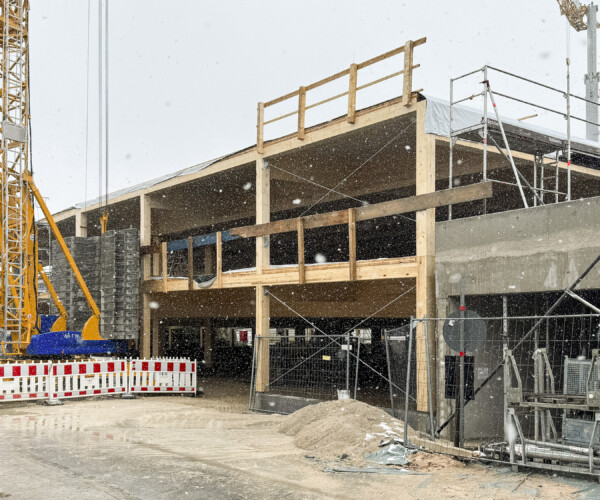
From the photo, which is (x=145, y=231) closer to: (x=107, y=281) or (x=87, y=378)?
(x=107, y=281)

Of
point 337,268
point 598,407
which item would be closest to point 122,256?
point 337,268

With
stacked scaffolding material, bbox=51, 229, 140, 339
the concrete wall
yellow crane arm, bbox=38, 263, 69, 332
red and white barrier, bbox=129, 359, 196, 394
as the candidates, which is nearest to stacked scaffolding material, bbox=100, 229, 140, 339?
stacked scaffolding material, bbox=51, 229, 140, 339

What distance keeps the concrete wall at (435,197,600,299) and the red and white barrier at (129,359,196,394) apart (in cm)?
986

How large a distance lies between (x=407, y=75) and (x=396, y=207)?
2.77m

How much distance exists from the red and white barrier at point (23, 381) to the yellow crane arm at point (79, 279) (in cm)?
409

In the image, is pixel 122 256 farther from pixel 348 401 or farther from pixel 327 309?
pixel 348 401

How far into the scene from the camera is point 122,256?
74.7ft

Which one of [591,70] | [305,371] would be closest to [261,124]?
[305,371]

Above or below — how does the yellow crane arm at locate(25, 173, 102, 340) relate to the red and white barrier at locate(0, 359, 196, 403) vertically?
above

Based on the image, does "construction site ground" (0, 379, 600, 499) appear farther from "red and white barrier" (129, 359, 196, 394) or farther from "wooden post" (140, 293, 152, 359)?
"wooden post" (140, 293, 152, 359)

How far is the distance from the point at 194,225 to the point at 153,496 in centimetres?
2111

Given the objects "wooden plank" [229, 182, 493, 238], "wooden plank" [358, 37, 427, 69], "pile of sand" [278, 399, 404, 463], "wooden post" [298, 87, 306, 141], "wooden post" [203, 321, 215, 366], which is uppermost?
"wooden plank" [358, 37, 427, 69]

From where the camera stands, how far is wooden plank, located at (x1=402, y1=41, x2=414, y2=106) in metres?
14.0

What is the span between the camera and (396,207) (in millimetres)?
14281
